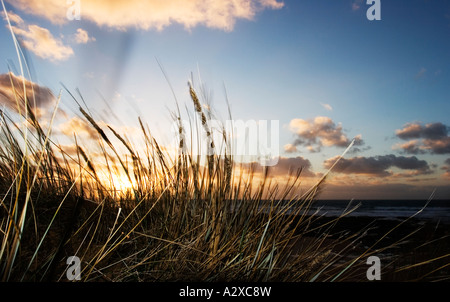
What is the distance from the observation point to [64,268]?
1200mm

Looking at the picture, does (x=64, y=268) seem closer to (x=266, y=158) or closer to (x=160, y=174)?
(x=160, y=174)

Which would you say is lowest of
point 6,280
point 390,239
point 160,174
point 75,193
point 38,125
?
point 390,239

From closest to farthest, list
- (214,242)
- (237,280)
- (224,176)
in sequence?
(237,280) → (214,242) → (224,176)

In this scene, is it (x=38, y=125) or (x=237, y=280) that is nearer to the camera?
(x=237, y=280)

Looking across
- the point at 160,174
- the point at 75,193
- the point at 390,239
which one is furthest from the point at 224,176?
the point at 390,239

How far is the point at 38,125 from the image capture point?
162cm

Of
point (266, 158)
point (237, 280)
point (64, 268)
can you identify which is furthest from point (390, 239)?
point (64, 268)

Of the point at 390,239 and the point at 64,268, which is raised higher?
the point at 64,268

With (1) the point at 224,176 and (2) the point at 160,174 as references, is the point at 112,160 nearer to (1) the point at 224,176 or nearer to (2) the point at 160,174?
(2) the point at 160,174
